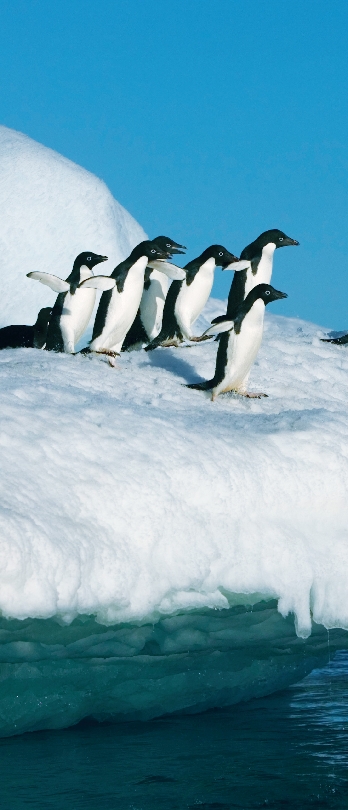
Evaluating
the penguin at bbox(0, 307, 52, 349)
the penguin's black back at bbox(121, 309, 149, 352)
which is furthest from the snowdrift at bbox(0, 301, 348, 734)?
the penguin at bbox(0, 307, 52, 349)

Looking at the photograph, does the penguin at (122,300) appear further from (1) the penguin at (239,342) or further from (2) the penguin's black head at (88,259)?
(1) the penguin at (239,342)

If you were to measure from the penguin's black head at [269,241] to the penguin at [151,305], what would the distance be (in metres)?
0.48

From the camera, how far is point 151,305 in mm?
7832

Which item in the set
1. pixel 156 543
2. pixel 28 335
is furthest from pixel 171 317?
pixel 156 543

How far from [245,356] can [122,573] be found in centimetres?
235

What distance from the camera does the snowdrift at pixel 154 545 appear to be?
13.4 ft

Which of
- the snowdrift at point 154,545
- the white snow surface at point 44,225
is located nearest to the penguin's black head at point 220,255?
the snowdrift at point 154,545

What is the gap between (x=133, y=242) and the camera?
47.3 feet

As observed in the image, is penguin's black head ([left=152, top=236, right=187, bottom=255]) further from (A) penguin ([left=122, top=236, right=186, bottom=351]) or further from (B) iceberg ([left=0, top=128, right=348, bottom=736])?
(B) iceberg ([left=0, top=128, right=348, bottom=736])

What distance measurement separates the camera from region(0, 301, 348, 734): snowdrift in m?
4.09

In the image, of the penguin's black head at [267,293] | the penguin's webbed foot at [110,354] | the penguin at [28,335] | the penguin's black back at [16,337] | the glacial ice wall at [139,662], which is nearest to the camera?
the glacial ice wall at [139,662]

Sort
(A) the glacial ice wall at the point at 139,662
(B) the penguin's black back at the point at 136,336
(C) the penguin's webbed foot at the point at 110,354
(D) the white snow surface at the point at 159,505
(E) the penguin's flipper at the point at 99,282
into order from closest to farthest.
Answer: (D) the white snow surface at the point at 159,505 < (A) the glacial ice wall at the point at 139,662 < (C) the penguin's webbed foot at the point at 110,354 < (E) the penguin's flipper at the point at 99,282 < (B) the penguin's black back at the point at 136,336

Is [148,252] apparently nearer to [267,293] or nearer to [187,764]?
[267,293]

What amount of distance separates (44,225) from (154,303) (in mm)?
6372
